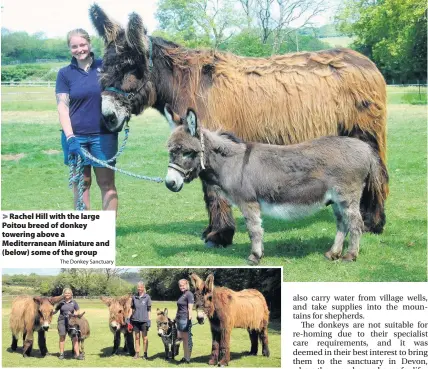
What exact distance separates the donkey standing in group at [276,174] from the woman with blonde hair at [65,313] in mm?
1642

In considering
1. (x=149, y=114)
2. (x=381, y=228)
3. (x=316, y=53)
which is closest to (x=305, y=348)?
(x=381, y=228)

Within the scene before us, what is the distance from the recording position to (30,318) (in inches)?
245

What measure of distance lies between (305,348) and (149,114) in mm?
28132

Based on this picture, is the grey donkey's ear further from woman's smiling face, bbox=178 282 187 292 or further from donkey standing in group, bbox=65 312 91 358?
donkey standing in group, bbox=65 312 91 358

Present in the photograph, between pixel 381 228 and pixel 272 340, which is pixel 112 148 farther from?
pixel 381 228

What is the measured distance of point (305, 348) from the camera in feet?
19.8

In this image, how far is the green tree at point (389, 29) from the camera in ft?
76.4

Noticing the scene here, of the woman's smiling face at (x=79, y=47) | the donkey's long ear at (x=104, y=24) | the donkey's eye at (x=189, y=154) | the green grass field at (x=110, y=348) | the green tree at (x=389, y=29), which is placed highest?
the green tree at (x=389, y=29)

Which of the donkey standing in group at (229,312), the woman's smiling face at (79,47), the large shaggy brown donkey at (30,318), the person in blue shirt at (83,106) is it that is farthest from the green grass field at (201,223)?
the woman's smiling face at (79,47)

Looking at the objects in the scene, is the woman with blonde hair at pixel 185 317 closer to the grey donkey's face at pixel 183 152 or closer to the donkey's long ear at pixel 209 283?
the donkey's long ear at pixel 209 283

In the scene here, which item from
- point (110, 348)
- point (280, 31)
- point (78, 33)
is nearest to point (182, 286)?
point (110, 348)

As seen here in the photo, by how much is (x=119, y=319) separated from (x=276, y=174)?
2.34 metres

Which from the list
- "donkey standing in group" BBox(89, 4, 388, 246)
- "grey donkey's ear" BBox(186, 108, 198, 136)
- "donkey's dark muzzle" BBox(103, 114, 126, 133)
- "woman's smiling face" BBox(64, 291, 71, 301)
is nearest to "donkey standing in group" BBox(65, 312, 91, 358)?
"woman's smiling face" BBox(64, 291, 71, 301)

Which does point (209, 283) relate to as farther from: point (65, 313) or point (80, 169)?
point (80, 169)
